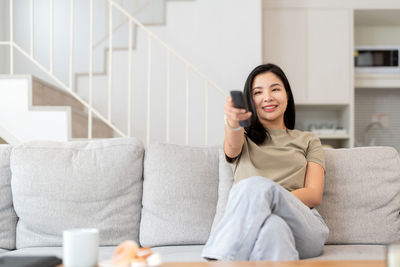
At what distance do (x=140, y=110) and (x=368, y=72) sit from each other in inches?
85.5

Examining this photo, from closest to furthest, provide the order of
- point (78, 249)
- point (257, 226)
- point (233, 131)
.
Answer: point (78, 249) < point (257, 226) < point (233, 131)

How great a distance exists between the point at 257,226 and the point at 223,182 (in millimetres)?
538

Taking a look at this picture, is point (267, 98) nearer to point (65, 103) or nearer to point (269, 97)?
point (269, 97)

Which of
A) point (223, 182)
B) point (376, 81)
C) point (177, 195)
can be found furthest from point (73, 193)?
point (376, 81)

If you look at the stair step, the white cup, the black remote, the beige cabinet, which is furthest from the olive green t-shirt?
the beige cabinet

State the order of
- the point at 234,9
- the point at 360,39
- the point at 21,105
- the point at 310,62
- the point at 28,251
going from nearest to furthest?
the point at 28,251
the point at 21,105
the point at 234,9
the point at 310,62
the point at 360,39

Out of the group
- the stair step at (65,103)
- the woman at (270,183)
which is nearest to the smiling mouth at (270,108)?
the woman at (270,183)

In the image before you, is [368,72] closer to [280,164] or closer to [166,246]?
[280,164]

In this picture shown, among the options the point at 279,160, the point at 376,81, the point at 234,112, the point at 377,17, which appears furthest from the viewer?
the point at 377,17

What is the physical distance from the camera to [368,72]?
437 centimetres

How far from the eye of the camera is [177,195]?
1830 mm

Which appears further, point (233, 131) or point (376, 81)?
point (376, 81)

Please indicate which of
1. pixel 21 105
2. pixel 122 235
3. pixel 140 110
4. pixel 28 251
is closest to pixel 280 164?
pixel 122 235

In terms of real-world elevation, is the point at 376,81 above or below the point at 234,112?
above
